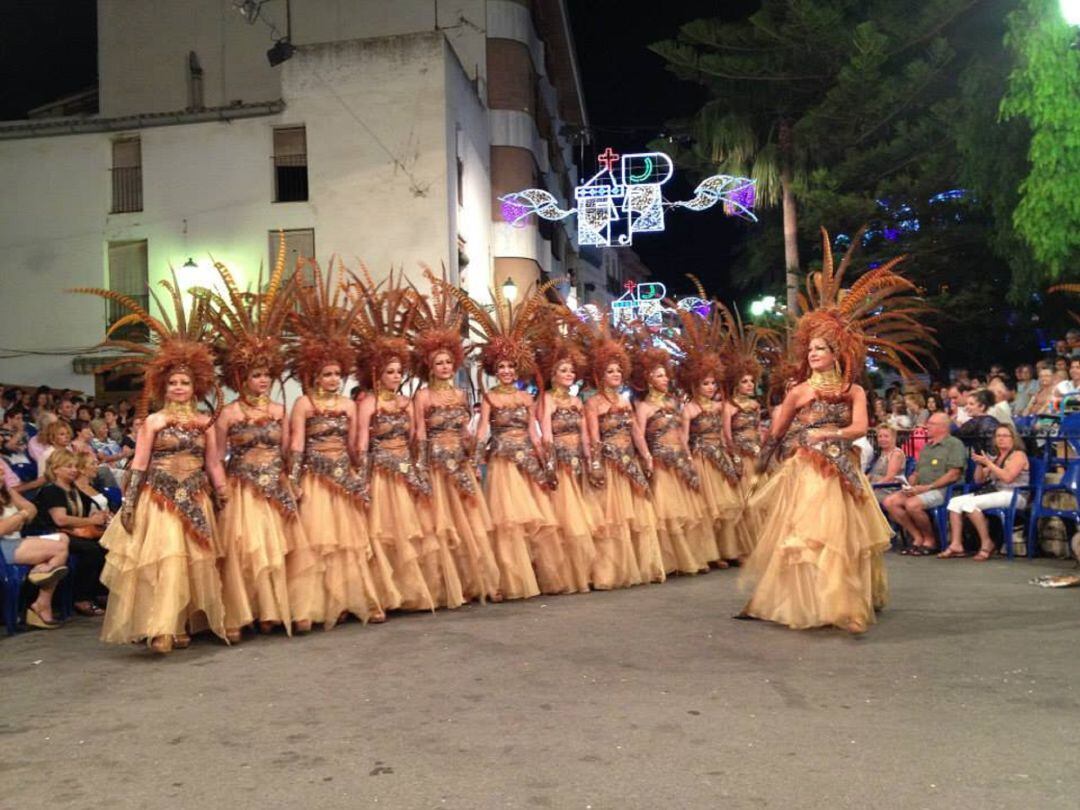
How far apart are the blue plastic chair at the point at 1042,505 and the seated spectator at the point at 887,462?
1.73 m

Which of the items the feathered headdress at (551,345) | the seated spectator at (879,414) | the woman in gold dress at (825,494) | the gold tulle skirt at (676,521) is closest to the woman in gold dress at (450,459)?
the feathered headdress at (551,345)

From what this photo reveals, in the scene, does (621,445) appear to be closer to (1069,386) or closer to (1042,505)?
(1042,505)

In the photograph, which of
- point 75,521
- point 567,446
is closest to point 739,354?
point 567,446

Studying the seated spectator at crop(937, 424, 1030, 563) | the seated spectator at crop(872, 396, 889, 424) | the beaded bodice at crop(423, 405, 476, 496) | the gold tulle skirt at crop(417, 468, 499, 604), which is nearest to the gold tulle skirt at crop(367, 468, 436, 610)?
the gold tulle skirt at crop(417, 468, 499, 604)

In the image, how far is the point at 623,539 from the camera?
8836 millimetres

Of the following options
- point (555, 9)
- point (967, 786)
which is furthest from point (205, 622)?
point (555, 9)

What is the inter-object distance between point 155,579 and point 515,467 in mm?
3024

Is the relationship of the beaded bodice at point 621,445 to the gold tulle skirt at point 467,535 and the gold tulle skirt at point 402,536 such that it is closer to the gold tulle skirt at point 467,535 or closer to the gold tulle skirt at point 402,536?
the gold tulle skirt at point 467,535

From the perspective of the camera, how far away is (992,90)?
16.1 meters

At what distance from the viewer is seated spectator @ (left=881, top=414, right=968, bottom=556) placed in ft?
35.2

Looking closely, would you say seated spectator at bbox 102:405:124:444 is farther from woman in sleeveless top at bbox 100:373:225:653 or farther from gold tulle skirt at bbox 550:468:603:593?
gold tulle skirt at bbox 550:468:603:593

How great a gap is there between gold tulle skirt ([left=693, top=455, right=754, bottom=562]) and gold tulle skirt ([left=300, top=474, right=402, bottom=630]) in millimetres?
3607

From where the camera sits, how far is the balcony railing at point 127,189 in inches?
854

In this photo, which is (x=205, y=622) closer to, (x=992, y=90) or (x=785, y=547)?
(x=785, y=547)
